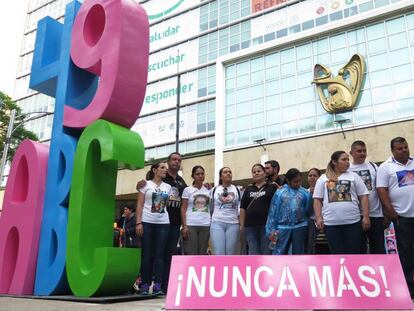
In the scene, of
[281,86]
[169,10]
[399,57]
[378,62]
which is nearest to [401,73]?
[399,57]

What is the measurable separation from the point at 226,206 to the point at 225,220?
0.60 feet

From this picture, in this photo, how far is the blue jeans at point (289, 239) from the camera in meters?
4.62

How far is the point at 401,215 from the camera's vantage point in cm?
429

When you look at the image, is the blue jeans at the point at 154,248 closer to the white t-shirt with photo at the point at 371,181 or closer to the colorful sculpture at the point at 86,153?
the colorful sculpture at the point at 86,153

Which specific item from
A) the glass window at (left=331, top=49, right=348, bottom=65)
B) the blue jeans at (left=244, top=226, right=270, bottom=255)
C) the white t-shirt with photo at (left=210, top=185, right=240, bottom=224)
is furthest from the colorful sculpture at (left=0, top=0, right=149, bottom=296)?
the glass window at (left=331, top=49, right=348, bottom=65)

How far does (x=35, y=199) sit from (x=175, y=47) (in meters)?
30.1

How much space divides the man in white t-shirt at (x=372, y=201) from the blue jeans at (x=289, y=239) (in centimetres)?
65

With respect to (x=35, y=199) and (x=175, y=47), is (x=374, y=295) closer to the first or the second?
(x=35, y=199)

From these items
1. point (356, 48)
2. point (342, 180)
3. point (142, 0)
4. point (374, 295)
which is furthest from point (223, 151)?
point (142, 0)

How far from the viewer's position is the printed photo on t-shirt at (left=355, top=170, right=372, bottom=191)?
4.54 metres

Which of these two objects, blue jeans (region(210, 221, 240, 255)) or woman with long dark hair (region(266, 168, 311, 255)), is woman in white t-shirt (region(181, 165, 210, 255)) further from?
woman with long dark hair (region(266, 168, 311, 255))

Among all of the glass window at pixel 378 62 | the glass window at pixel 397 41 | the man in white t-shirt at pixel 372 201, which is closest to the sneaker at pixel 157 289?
the man in white t-shirt at pixel 372 201

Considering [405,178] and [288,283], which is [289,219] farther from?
[288,283]

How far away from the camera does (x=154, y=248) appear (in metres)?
5.36
